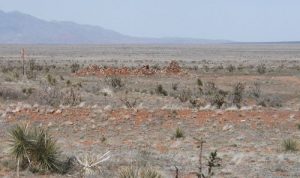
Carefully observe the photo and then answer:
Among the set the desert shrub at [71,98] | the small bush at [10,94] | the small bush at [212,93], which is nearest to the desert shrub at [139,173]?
the desert shrub at [71,98]

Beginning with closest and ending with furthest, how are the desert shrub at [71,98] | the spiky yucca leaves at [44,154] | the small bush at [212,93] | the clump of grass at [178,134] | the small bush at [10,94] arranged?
the spiky yucca leaves at [44,154]
the clump of grass at [178,134]
the desert shrub at [71,98]
the small bush at [10,94]
the small bush at [212,93]

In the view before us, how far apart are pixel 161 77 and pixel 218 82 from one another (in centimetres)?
455

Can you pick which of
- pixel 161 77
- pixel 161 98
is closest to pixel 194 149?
pixel 161 98

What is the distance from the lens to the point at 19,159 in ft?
39.2

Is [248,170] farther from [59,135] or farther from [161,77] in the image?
[161,77]

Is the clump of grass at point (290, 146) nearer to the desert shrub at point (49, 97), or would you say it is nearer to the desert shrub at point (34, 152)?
the desert shrub at point (34, 152)

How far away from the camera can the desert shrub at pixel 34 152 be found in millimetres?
11914

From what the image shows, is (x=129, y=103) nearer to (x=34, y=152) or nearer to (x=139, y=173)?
(x=34, y=152)

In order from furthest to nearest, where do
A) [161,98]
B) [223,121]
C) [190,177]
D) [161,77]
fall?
[161,77], [161,98], [223,121], [190,177]

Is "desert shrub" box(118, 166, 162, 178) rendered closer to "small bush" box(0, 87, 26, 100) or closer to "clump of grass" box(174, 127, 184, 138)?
"clump of grass" box(174, 127, 184, 138)

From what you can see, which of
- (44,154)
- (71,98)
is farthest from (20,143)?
(71,98)

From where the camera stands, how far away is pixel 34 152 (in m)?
12.0

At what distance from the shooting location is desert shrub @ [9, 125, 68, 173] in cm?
1191

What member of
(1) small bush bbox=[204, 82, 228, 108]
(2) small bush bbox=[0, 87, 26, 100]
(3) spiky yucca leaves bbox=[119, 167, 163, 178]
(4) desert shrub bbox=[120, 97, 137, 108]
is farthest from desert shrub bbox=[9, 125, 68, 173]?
(2) small bush bbox=[0, 87, 26, 100]
